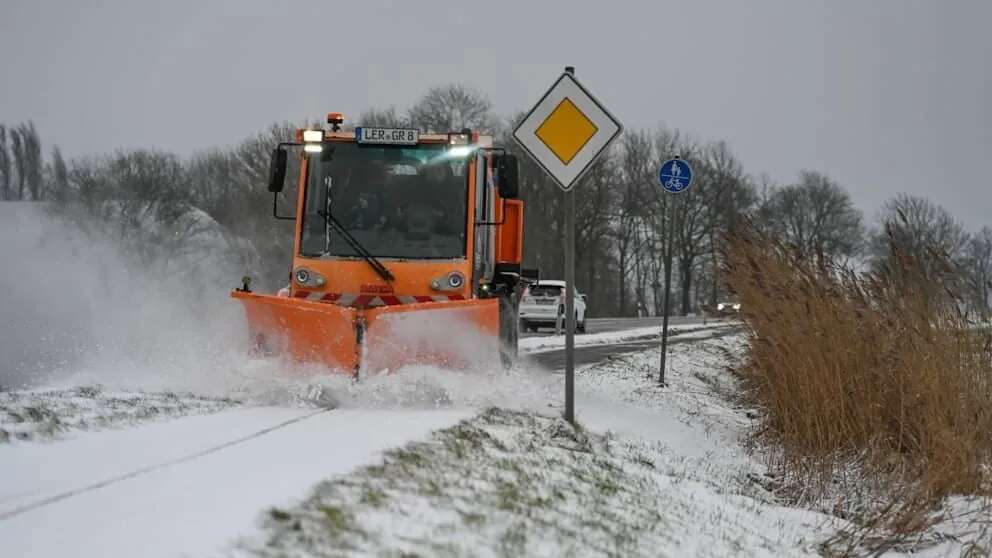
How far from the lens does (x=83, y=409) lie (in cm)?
718

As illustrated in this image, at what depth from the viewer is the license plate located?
412 inches

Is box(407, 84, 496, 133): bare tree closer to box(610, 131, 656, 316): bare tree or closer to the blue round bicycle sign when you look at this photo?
Answer: box(610, 131, 656, 316): bare tree

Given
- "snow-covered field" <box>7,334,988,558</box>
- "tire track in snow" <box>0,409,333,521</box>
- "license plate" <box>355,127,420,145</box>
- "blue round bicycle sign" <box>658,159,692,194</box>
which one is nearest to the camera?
"snow-covered field" <box>7,334,988,558</box>

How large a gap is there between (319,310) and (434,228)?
220cm

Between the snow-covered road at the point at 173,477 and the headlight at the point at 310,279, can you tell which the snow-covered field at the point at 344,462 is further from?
the headlight at the point at 310,279

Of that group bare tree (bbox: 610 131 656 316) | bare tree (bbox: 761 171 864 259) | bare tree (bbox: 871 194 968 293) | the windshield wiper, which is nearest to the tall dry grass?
bare tree (bbox: 871 194 968 293)

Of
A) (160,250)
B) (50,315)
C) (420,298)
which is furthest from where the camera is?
(160,250)

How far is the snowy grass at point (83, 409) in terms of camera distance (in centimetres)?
625

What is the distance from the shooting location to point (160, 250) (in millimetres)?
35562

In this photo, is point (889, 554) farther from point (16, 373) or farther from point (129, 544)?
point (16, 373)

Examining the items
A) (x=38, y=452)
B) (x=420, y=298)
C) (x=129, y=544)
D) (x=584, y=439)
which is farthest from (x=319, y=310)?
(x=129, y=544)

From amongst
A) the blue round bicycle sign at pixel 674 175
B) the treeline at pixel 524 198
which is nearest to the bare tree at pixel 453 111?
the treeline at pixel 524 198

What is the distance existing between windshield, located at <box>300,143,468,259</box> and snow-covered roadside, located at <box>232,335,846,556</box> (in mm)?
1871

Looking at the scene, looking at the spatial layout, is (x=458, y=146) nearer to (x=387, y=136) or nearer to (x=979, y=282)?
(x=387, y=136)
